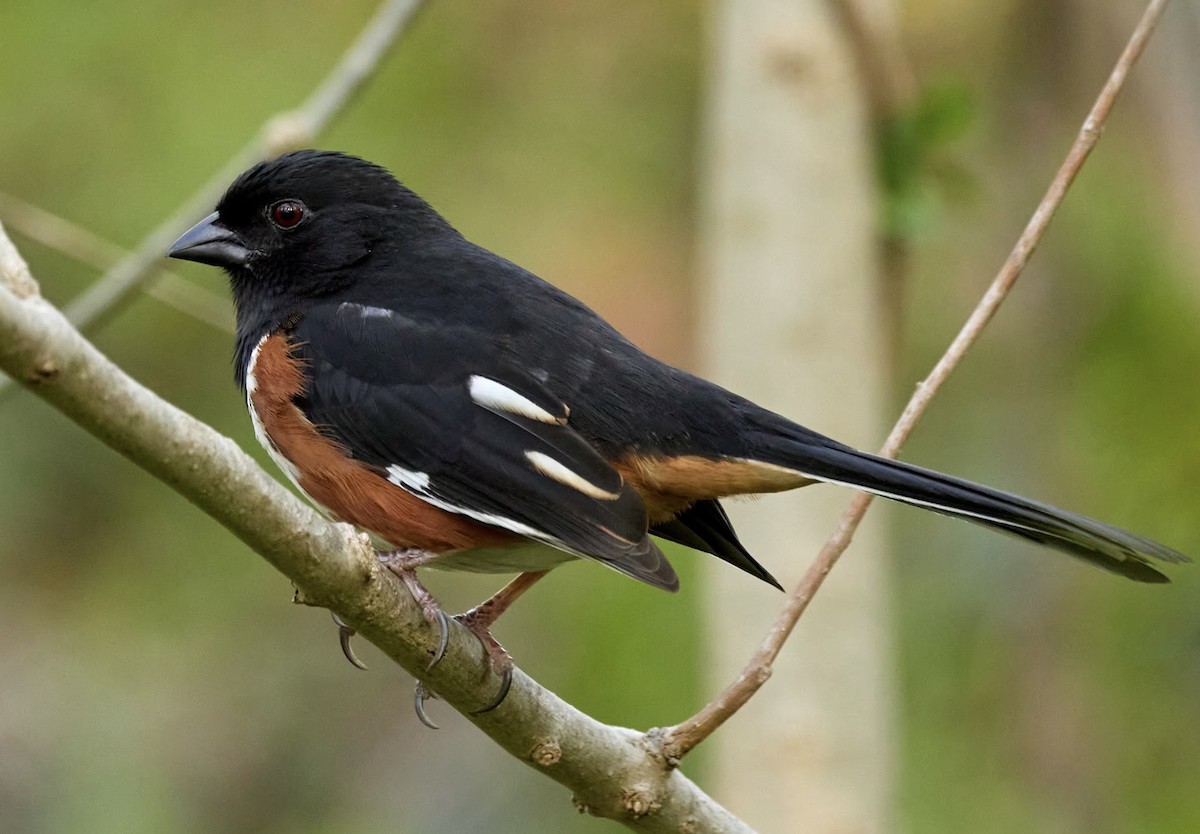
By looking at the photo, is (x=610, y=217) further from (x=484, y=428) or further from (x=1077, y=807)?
(x=484, y=428)

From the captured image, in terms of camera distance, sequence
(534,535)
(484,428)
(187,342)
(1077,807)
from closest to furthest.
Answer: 1. (534,535)
2. (484,428)
3. (1077,807)
4. (187,342)

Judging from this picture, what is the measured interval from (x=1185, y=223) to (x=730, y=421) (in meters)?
2.19

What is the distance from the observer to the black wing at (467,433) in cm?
264

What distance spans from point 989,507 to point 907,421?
0.83 ft

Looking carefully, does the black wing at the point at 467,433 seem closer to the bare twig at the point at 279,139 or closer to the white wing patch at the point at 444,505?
the white wing patch at the point at 444,505

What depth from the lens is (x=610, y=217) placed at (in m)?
5.95

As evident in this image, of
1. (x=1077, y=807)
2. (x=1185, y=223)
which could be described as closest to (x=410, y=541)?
(x=1185, y=223)

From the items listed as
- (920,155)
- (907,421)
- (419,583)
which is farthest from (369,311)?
(920,155)

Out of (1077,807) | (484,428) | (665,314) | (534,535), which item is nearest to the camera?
(534,535)

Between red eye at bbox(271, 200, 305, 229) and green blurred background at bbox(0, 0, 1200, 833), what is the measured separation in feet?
5.45

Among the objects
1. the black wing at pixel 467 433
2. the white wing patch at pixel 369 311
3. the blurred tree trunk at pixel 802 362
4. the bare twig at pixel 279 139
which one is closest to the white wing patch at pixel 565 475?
the black wing at pixel 467 433

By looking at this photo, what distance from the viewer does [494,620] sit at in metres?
2.81

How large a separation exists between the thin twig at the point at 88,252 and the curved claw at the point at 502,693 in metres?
1.53

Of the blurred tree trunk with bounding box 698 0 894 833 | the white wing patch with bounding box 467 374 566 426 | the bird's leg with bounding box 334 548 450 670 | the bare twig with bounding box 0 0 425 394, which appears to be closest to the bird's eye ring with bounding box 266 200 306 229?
the bare twig with bounding box 0 0 425 394
